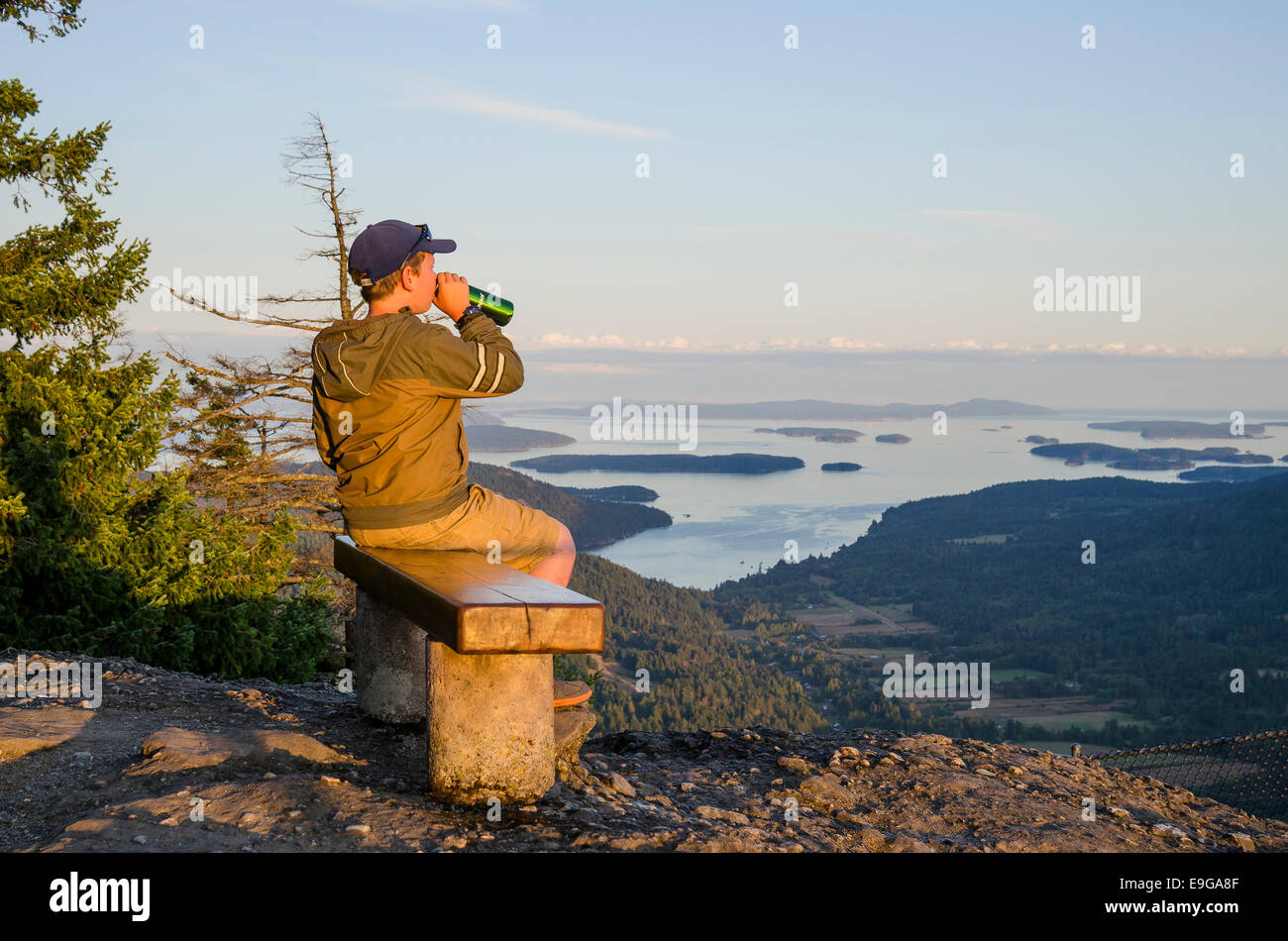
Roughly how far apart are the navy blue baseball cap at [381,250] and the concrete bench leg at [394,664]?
1.94 metres

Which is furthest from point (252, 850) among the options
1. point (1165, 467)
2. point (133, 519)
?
point (1165, 467)

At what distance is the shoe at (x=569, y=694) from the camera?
218 inches

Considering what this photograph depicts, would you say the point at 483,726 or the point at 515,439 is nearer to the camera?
the point at 483,726

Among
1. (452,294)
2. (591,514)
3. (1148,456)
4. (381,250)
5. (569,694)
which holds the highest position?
(381,250)

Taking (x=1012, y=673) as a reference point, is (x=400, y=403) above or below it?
above

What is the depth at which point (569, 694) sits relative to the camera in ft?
18.3

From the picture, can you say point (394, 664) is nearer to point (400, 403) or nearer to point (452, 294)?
point (400, 403)

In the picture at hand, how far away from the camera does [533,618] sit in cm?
391

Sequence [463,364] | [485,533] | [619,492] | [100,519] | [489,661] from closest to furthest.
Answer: [489,661], [463,364], [485,533], [100,519], [619,492]

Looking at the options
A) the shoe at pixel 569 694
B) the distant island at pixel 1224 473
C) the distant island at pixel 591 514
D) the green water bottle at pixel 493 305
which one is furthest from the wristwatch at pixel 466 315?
the distant island at pixel 1224 473

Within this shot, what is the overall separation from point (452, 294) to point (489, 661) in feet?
5.90

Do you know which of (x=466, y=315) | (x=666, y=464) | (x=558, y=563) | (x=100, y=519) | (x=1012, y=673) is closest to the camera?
(x=466, y=315)

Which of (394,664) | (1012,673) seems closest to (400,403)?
(394,664)
